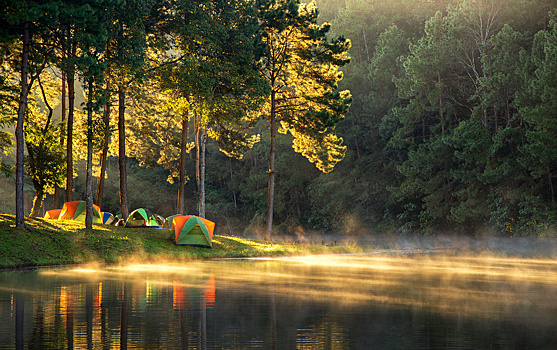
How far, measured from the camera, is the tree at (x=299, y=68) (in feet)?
125

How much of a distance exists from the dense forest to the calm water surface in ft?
43.1

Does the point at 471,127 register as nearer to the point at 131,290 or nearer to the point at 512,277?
the point at 512,277

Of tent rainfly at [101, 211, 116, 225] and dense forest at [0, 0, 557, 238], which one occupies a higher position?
dense forest at [0, 0, 557, 238]

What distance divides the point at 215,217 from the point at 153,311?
7292 cm

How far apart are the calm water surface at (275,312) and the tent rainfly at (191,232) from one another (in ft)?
38.4

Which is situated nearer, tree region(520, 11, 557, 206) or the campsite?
the campsite

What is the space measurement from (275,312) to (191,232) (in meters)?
20.0

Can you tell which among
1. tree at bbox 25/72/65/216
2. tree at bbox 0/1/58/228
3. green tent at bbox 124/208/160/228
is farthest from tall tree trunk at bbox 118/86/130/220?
tree at bbox 0/1/58/228

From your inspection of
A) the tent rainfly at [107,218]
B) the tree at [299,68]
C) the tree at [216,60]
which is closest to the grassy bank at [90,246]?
the tree at [216,60]

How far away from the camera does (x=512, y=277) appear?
18188mm

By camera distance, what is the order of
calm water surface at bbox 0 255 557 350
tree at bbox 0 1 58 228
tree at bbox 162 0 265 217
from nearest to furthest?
calm water surface at bbox 0 255 557 350 < tree at bbox 0 1 58 228 < tree at bbox 162 0 265 217

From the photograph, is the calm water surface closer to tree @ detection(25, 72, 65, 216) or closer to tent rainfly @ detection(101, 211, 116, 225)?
tree @ detection(25, 72, 65, 216)

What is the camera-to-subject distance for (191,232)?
97.3 feet

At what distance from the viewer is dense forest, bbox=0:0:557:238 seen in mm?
28688
